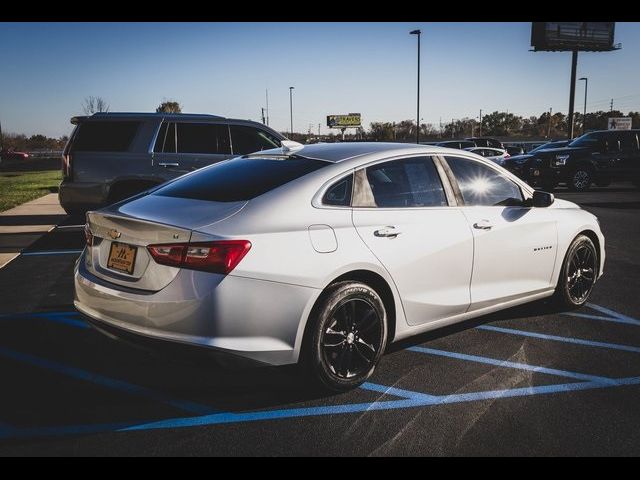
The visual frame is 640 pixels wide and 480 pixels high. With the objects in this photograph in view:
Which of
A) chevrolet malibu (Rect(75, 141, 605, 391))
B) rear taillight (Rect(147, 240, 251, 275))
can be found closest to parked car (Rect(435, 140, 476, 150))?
chevrolet malibu (Rect(75, 141, 605, 391))

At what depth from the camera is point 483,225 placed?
437cm

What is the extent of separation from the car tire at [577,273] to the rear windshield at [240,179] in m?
2.74

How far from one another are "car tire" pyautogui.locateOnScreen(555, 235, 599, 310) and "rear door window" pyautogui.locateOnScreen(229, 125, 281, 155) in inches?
214

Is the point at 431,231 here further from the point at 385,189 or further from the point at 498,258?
the point at 498,258

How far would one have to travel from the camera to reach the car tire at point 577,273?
5211 mm

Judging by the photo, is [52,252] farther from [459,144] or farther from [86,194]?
[459,144]

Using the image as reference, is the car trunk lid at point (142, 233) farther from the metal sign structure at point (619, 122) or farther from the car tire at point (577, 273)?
the metal sign structure at point (619, 122)

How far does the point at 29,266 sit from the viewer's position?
7.44 meters

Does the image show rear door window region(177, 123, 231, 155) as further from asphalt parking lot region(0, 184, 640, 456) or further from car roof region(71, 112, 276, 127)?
asphalt parking lot region(0, 184, 640, 456)

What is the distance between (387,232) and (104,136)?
6670 millimetres

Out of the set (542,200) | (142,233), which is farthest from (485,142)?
(142,233)
